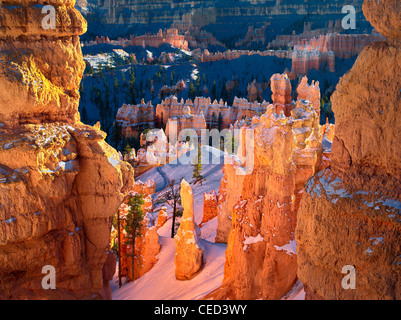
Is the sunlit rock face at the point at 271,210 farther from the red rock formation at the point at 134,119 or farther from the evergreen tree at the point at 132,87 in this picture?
Answer: the evergreen tree at the point at 132,87

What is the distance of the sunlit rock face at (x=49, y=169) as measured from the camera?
19.3 ft

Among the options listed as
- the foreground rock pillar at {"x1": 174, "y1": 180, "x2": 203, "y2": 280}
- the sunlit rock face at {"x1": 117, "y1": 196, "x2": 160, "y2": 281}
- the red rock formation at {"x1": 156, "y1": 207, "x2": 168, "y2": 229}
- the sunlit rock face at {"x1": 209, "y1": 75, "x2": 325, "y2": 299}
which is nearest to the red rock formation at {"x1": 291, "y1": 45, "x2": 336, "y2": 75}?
the red rock formation at {"x1": 156, "y1": 207, "x2": 168, "y2": 229}

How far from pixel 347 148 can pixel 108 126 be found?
132 ft

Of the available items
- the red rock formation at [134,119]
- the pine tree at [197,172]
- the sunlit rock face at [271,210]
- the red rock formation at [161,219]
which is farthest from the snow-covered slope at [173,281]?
the red rock formation at [134,119]

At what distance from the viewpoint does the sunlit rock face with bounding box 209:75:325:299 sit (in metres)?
8.31

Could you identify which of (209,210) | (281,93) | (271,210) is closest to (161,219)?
(209,210)

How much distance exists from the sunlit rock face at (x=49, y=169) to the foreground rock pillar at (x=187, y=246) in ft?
Result: 14.3

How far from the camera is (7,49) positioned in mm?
6227

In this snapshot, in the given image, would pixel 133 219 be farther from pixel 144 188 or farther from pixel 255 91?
pixel 255 91

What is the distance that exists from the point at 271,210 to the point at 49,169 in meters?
4.23

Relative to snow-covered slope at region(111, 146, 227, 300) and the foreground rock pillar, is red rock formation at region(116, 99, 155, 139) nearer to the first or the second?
snow-covered slope at region(111, 146, 227, 300)

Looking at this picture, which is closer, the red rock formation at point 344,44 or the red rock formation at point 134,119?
the red rock formation at point 134,119
